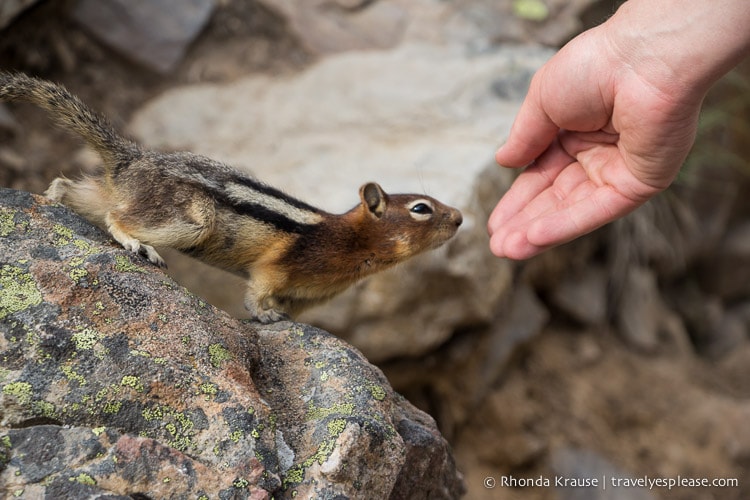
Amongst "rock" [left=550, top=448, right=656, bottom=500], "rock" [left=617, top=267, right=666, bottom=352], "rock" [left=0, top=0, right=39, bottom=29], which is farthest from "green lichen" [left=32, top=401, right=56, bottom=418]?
"rock" [left=617, top=267, right=666, bottom=352]

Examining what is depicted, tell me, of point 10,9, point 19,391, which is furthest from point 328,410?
point 10,9

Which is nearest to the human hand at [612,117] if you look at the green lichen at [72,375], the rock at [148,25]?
the green lichen at [72,375]

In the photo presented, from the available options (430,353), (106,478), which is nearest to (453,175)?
(430,353)

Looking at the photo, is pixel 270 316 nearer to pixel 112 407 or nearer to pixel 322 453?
pixel 322 453

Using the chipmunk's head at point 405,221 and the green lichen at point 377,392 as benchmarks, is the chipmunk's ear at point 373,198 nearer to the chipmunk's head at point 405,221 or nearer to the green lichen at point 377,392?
the chipmunk's head at point 405,221

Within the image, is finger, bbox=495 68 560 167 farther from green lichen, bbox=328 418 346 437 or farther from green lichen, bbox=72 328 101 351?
green lichen, bbox=72 328 101 351
